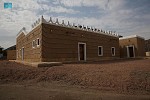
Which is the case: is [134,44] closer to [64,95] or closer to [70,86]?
[70,86]

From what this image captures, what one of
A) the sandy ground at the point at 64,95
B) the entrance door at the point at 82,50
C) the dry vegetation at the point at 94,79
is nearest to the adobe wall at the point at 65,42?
the entrance door at the point at 82,50

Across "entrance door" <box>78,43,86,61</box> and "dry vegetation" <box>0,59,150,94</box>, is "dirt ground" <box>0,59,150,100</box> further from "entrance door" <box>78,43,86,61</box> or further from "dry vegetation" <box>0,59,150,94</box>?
"entrance door" <box>78,43,86,61</box>

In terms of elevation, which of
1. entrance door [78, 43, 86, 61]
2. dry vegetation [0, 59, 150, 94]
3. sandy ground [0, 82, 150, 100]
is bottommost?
sandy ground [0, 82, 150, 100]

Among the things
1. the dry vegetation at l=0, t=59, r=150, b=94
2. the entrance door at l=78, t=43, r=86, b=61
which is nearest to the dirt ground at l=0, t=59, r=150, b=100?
the dry vegetation at l=0, t=59, r=150, b=94

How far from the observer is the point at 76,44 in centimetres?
1438

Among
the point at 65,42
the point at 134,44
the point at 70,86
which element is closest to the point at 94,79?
the point at 70,86

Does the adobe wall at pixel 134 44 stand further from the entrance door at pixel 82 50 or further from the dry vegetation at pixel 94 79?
the dry vegetation at pixel 94 79

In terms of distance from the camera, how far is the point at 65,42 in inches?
522

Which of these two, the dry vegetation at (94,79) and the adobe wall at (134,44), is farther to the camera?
the adobe wall at (134,44)

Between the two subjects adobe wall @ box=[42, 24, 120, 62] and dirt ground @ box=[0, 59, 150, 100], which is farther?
adobe wall @ box=[42, 24, 120, 62]

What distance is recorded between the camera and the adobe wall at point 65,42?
11875 millimetres

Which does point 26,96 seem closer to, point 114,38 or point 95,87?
point 95,87

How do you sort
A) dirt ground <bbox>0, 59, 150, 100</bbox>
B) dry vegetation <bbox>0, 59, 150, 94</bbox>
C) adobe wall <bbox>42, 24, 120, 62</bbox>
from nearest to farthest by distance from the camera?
dirt ground <bbox>0, 59, 150, 100</bbox> < dry vegetation <bbox>0, 59, 150, 94</bbox> < adobe wall <bbox>42, 24, 120, 62</bbox>

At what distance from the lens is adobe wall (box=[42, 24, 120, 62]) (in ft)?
39.0
